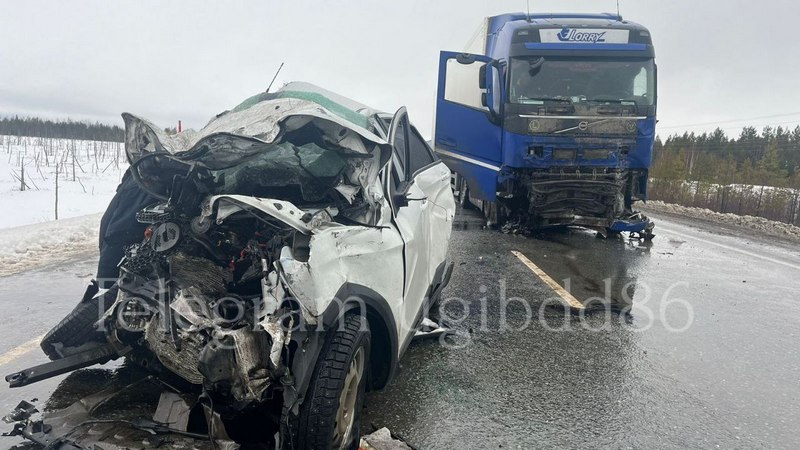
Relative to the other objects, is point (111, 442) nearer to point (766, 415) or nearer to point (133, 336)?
point (133, 336)

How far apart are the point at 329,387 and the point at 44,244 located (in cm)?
747

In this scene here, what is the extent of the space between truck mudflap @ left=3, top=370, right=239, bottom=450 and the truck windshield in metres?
7.33

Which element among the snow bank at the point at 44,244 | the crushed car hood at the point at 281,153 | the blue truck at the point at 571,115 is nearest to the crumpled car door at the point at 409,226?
the crushed car hood at the point at 281,153

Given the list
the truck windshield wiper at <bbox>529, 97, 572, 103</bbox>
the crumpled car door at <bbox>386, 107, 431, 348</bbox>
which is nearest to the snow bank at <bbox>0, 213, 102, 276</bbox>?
the crumpled car door at <bbox>386, 107, 431, 348</bbox>

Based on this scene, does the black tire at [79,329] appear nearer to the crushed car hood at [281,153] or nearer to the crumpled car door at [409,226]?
the crushed car hood at [281,153]

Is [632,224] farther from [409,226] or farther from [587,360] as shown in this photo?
[409,226]

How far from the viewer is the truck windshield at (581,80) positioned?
27.4 feet

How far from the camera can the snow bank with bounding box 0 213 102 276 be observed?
21.7ft

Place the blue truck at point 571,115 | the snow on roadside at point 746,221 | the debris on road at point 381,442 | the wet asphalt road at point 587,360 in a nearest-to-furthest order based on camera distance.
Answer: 1. the debris on road at point 381,442
2. the wet asphalt road at point 587,360
3. the blue truck at point 571,115
4. the snow on roadside at point 746,221

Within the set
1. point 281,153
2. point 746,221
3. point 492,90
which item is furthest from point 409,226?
point 746,221

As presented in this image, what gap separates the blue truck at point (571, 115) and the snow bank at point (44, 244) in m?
6.84

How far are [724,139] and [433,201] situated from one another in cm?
8235

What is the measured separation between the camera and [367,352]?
104 inches

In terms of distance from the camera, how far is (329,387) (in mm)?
2230
